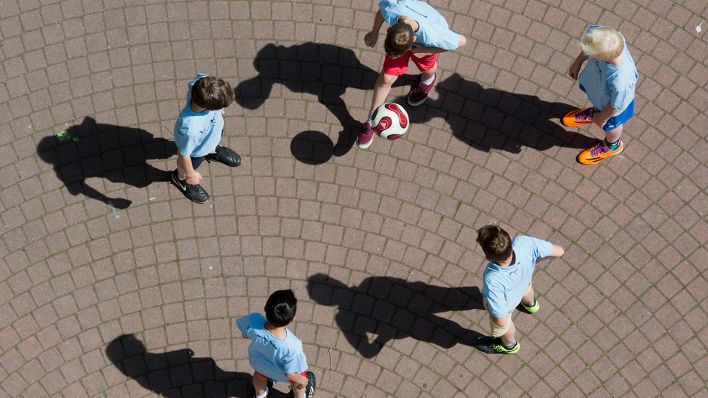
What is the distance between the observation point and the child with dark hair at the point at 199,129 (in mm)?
5430

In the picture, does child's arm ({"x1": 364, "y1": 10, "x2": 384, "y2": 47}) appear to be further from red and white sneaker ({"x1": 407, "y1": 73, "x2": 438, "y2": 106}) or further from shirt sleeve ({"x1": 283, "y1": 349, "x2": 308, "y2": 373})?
shirt sleeve ({"x1": 283, "y1": 349, "x2": 308, "y2": 373})

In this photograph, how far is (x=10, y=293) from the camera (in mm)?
6398

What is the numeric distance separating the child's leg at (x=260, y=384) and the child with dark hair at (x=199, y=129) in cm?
177

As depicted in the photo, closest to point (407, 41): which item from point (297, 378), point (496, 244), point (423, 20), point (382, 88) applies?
point (423, 20)

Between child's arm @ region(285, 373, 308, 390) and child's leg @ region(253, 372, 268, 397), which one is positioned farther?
child's leg @ region(253, 372, 268, 397)

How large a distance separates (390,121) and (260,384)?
266 centimetres

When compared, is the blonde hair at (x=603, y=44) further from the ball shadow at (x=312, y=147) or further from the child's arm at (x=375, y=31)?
the ball shadow at (x=312, y=147)

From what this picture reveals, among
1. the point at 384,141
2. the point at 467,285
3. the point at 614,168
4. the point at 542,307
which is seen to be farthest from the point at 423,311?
the point at 614,168

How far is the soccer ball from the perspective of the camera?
6.41 m

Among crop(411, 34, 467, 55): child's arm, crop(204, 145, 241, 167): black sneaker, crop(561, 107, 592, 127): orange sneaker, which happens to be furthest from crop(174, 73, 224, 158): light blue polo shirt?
crop(561, 107, 592, 127): orange sneaker

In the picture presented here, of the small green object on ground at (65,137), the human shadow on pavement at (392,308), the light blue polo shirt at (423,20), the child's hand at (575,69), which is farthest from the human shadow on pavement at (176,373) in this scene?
the child's hand at (575,69)

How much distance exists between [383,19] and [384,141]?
1.24 m

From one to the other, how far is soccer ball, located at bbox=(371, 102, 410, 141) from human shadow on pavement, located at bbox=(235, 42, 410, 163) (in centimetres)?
49

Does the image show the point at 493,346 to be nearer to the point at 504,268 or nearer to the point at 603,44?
the point at 504,268
